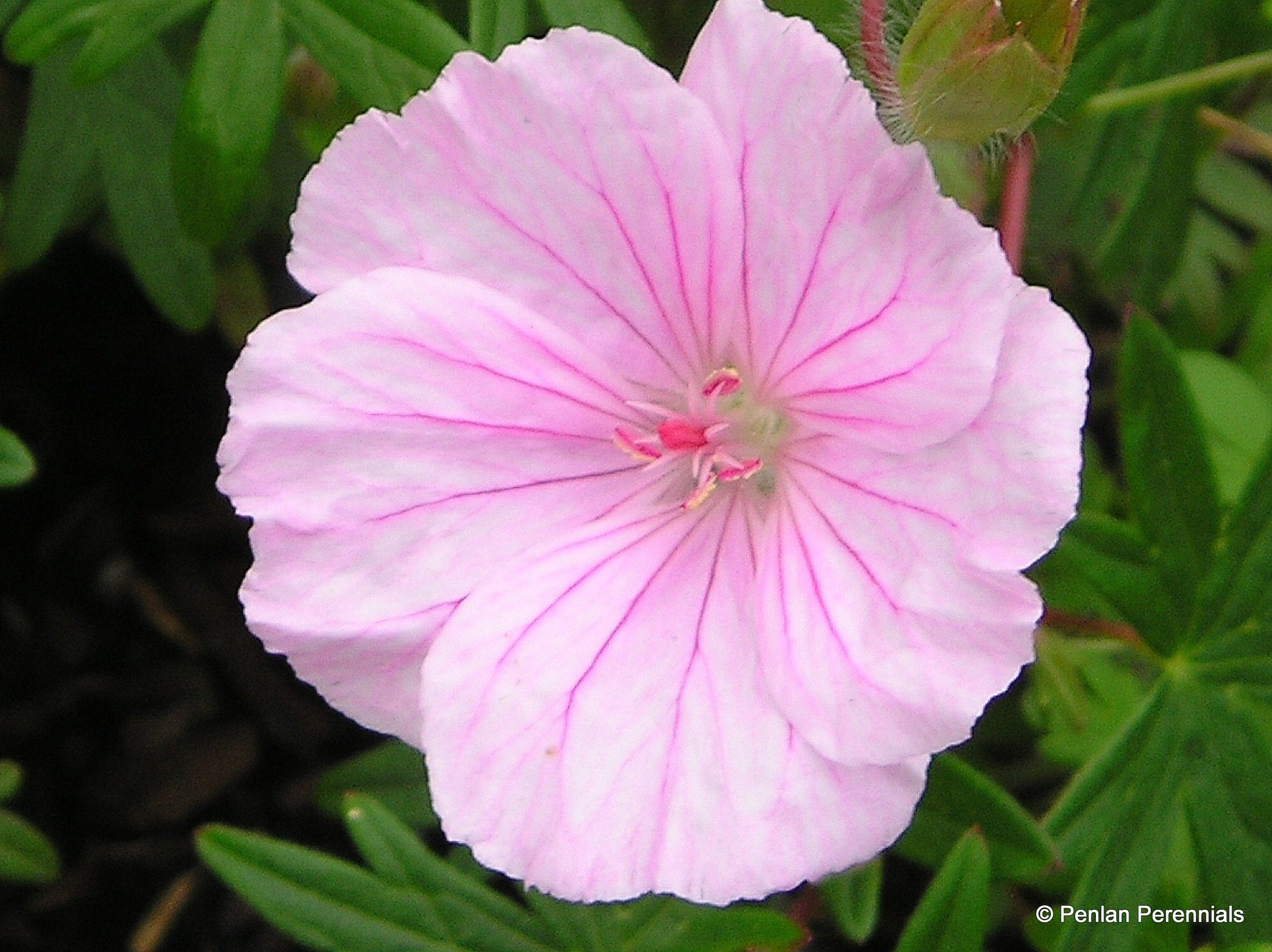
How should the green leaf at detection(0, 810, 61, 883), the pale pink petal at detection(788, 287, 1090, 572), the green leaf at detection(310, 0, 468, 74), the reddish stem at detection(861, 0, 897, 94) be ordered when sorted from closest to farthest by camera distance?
the pale pink petal at detection(788, 287, 1090, 572), the reddish stem at detection(861, 0, 897, 94), the green leaf at detection(310, 0, 468, 74), the green leaf at detection(0, 810, 61, 883)

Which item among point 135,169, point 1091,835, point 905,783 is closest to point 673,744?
point 905,783

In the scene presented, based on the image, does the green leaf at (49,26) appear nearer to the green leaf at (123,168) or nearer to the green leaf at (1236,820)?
the green leaf at (123,168)

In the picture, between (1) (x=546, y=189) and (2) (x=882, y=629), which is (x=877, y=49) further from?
(2) (x=882, y=629)

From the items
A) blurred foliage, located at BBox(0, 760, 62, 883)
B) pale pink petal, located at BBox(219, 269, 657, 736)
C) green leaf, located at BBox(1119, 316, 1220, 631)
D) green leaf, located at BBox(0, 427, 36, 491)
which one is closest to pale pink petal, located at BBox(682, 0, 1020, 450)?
pale pink petal, located at BBox(219, 269, 657, 736)

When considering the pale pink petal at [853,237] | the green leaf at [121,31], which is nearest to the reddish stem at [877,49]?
the pale pink petal at [853,237]

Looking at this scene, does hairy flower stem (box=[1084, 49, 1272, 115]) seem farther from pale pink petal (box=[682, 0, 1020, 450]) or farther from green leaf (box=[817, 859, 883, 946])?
green leaf (box=[817, 859, 883, 946])

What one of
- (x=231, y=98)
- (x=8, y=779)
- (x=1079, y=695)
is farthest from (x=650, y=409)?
(x=8, y=779)
